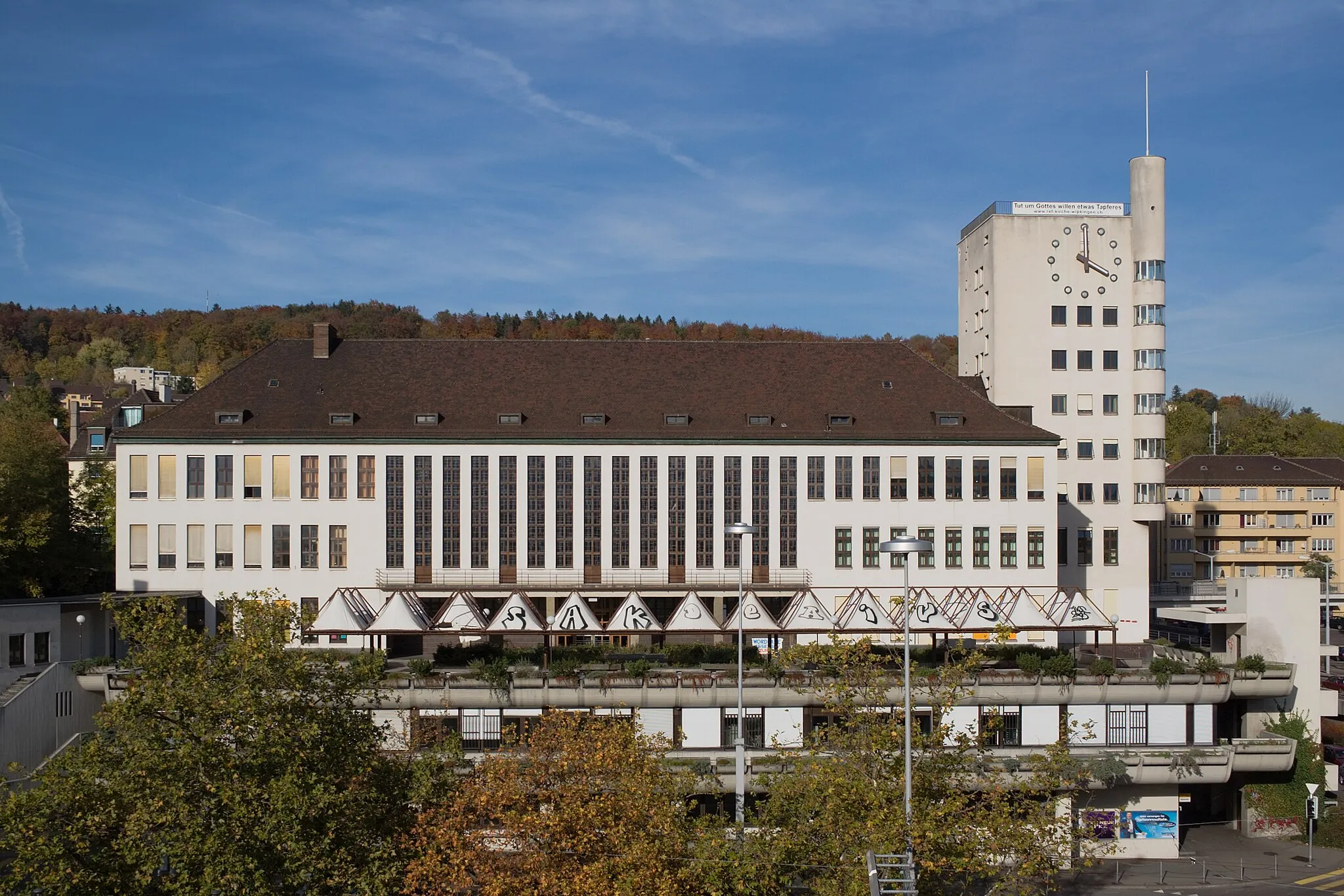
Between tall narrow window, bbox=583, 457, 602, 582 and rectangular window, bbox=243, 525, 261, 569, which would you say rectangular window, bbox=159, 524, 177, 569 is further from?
tall narrow window, bbox=583, 457, 602, 582

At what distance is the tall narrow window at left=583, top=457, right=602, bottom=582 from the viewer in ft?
209

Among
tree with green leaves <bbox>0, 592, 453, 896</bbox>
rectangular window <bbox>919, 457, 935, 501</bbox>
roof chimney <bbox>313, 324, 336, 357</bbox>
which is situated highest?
roof chimney <bbox>313, 324, 336, 357</bbox>

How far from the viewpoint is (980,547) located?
64625mm

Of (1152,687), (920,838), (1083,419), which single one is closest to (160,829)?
(920,838)

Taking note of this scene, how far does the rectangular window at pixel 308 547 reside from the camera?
6272 cm

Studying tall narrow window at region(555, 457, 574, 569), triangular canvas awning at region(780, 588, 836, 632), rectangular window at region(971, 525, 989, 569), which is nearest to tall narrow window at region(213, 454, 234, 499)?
tall narrow window at region(555, 457, 574, 569)

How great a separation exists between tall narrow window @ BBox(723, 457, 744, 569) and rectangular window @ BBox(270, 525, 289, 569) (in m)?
23.4

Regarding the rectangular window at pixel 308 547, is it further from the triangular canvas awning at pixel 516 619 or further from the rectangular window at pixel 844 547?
the rectangular window at pixel 844 547

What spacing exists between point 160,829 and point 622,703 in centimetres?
2106

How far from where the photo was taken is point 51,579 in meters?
66.1

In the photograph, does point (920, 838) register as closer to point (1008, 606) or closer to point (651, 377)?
point (1008, 606)

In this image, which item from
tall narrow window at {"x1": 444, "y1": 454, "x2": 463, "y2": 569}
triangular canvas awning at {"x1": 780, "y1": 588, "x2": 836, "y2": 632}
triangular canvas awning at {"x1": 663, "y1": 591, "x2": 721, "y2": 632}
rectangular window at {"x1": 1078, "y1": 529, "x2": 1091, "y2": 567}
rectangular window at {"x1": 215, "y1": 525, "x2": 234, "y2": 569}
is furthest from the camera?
rectangular window at {"x1": 1078, "y1": 529, "x2": 1091, "y2": 567}

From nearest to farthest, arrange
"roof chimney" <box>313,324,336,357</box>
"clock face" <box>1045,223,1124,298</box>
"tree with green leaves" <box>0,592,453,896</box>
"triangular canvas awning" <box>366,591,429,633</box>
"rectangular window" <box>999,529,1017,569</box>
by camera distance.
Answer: "tree with green leaves" <box>0,592,453,896</box> → "triangular canvas awning" <box>366,591,429,633</box> → "rectangular window" <box>999,529,1017,569</box> → "roof chimney" <box>313,324,336,357</box> → "clock face" <box>1045,223,1124,298</box>

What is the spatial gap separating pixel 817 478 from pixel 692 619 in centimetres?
1470
